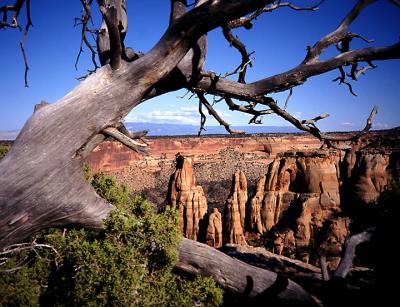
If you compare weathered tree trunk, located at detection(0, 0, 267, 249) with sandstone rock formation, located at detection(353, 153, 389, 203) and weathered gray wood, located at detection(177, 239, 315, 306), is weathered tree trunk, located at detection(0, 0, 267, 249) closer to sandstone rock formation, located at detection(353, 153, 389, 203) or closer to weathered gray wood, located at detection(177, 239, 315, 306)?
weathered gray wood, located at detection(177, 239, 315, 306)

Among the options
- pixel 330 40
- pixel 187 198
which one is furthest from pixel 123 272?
pixel 187 198

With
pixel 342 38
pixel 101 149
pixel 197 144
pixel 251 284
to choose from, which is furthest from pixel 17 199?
pixel 197 144

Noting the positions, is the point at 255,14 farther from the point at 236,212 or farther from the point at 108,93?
the point at 236,212

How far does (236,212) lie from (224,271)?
19.6 m

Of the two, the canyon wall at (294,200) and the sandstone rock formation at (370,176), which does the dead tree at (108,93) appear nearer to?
the canyon wall at (294,200)

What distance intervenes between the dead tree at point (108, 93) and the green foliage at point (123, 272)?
0.33 meters

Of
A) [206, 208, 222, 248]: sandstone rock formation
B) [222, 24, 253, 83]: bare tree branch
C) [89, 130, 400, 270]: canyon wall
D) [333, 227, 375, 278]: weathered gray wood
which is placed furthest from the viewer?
[206, 208, 222, 248]: sandstone rock formation

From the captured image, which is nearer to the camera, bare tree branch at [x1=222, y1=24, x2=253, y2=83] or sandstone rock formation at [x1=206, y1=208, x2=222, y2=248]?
bare tree branch at [x1=222, y1=24, x2=253, y2=83]

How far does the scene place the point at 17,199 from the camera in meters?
2.28

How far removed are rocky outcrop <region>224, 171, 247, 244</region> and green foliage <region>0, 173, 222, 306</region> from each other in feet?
63.5

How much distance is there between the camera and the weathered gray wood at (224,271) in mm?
3615

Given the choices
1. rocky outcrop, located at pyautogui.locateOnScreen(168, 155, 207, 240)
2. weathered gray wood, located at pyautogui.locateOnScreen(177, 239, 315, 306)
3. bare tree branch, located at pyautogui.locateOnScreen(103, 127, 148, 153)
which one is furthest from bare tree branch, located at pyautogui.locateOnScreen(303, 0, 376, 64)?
rocky outcrop, located at pyautogui.locateOnScreen(168, 155, 207, 240)

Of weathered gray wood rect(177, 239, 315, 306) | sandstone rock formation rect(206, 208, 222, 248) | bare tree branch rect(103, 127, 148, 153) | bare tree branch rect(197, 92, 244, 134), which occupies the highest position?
bare tree branch rect(197, 92, 244, 134)

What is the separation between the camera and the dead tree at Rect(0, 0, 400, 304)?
2.34m
